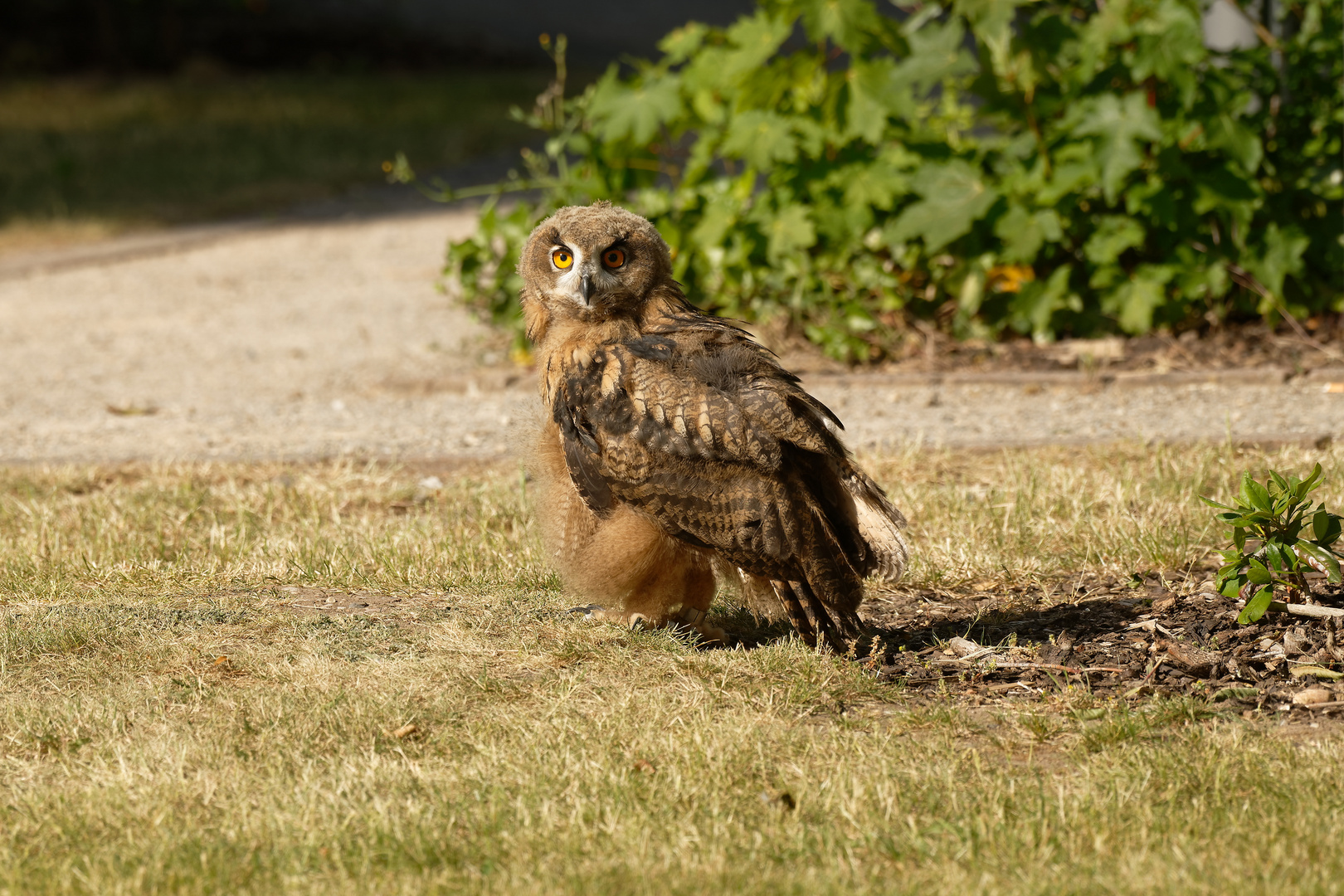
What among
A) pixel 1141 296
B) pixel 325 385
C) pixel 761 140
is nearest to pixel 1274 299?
pixel 1141 296

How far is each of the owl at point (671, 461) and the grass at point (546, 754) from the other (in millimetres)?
213

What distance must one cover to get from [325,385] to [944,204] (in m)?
3.60

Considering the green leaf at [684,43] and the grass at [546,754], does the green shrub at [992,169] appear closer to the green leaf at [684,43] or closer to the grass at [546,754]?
the green leaf at [684,43]

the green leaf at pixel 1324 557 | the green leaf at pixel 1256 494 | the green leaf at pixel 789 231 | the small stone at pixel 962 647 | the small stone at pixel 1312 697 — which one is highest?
the green leaf at pixel 789 231

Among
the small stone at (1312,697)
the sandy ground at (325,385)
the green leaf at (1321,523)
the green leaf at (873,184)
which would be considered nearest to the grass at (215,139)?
the sandy ground at (325,385)

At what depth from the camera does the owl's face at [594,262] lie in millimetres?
4039

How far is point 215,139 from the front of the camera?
16906 mm

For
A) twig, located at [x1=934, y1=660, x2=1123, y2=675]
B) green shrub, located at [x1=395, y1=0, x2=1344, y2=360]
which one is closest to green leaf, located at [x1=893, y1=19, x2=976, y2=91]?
green shrub, located at [x1=395, y1=0, x2=1344, y2=360]

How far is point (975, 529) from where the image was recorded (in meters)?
5.08

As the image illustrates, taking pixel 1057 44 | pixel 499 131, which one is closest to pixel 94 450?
pixel 1057 44

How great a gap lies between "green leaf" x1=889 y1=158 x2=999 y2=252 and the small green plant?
3.42 meters

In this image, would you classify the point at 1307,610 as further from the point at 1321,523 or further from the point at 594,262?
the point at 594,262

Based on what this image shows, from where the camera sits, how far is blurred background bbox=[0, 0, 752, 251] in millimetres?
14656

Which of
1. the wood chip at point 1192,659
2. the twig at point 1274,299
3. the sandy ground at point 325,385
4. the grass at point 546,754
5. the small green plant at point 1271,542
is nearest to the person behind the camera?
the grass at point 546,754
